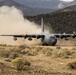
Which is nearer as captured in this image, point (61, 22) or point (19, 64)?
point (19, 64)

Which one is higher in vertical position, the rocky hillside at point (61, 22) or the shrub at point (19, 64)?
the rocky hillside at point (61, 22)

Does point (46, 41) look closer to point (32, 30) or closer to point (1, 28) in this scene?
point (32, 30)

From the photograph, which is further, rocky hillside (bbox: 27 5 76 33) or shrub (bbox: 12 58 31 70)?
rocky hillside (bbox: 27 5 76 33)

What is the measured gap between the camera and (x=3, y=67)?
29016mm

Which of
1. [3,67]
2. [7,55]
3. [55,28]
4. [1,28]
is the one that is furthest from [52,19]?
[3,67]

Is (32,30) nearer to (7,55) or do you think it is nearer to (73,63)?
(7,55)

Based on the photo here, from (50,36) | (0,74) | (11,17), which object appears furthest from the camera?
(11,17)

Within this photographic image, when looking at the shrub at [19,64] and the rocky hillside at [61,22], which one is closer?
the shrub at [19,64]

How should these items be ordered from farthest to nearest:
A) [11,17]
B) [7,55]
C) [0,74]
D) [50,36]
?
[11,17]
[50,36]
[7,55]
[0,74]

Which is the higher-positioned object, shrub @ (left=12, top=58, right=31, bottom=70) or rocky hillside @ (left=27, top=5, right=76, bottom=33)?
rocky hillside @ (left=27, top=5, right=76, bottom=33)

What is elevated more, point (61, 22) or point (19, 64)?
point (61, 22)

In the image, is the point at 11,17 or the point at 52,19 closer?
the point at 52,19

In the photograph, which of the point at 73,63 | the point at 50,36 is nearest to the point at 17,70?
the point at 73,63

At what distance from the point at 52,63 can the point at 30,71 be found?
18.7ft
